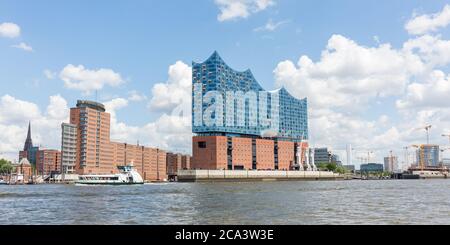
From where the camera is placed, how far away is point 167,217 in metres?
39.4

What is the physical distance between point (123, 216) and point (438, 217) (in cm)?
2536

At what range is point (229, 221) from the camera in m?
34.3

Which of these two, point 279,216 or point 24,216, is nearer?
point 279,216
